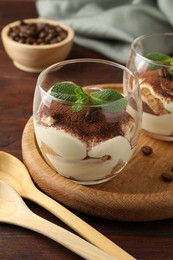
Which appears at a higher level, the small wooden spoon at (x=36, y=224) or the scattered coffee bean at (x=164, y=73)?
the scattered coffee bean at (x=164, y=73)

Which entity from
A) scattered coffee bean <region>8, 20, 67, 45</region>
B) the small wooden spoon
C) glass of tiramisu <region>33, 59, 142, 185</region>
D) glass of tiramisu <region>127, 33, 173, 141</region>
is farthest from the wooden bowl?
the small wooden spoon

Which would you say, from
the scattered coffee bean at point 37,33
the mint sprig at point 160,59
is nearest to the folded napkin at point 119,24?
the scattered coffee bean at point 37,33

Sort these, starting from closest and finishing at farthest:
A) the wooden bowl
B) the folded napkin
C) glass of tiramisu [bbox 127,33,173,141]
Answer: glass of tiramisu [bbox 127,33,173,141]
the wooden bowl
the folded napkin

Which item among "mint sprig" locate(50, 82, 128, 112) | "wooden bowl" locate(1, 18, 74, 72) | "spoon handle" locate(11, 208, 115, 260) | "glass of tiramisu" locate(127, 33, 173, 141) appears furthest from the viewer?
"wooden bowl" locate(1, 18, 74, 72)

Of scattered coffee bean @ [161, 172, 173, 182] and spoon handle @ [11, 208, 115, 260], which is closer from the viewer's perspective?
spoon handle @ [11, 208, 115, 260]

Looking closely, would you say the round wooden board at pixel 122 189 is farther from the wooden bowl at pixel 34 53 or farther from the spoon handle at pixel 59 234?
the wooden bowl at pixel 34 53

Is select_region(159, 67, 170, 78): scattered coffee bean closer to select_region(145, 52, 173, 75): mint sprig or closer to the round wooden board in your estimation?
select_region(145, 52, 173, 75): mint sprig

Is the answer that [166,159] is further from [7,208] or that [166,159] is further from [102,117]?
[7,208]

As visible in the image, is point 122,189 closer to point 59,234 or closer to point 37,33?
point 59,234
